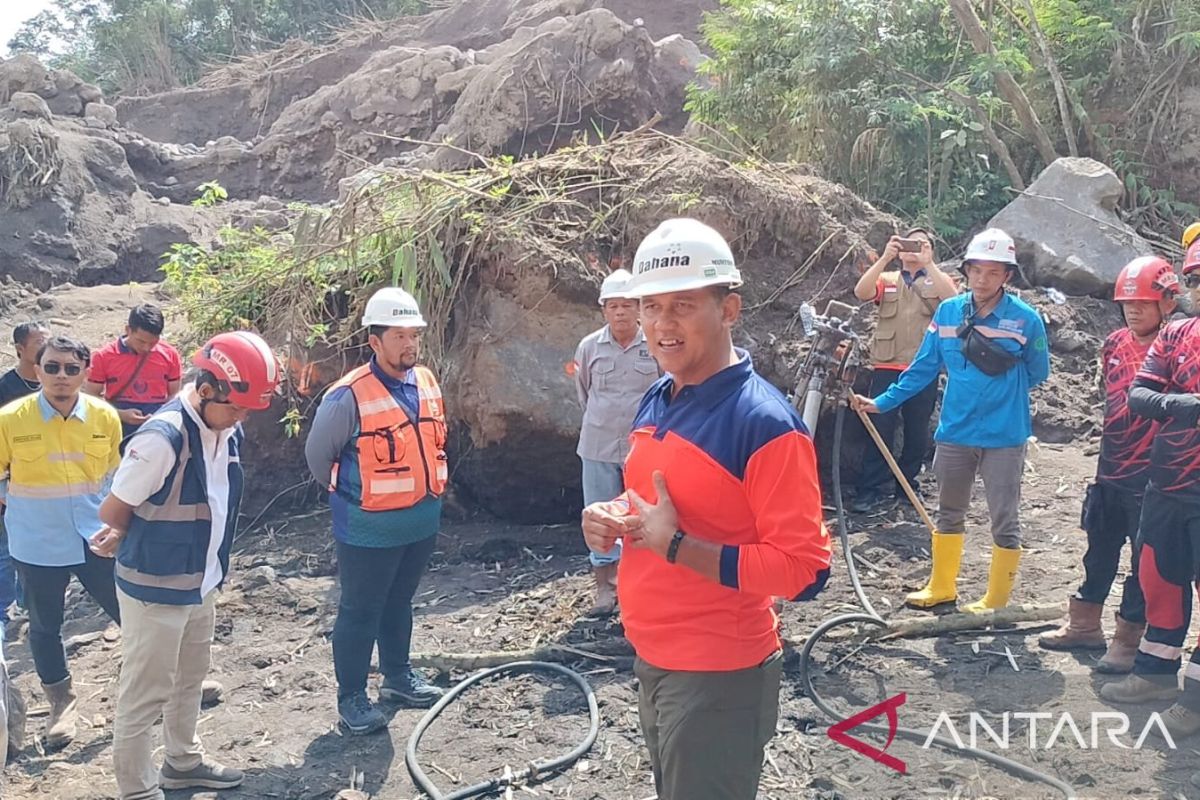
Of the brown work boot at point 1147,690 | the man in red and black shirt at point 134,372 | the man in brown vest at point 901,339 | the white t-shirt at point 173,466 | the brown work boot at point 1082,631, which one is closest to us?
the white t-shirt at point 173,466

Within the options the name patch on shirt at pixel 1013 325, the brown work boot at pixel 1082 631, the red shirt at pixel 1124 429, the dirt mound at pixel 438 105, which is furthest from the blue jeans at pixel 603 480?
the dirt mound at pixel 438 105

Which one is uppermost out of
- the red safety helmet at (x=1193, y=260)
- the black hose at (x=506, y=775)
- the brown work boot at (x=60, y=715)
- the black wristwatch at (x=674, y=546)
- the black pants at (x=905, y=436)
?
the red safety helmet at (x=1193, y=260)

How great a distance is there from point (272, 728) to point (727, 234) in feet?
15.6

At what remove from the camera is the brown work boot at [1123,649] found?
4625mm

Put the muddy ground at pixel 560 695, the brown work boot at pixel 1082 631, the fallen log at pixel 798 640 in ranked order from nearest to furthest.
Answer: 1. the muddy ground at pixel 560 695
2. the brown work boot at pixel 1082 631
3. the fallen log at pixel 798 640

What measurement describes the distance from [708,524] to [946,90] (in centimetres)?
949

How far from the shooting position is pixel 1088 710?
436 centimetres

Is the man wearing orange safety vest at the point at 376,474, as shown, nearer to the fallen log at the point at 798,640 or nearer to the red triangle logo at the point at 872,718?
the fallen log at the point at 798,640

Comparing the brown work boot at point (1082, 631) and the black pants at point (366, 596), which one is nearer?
the black pants at point (366, 596)

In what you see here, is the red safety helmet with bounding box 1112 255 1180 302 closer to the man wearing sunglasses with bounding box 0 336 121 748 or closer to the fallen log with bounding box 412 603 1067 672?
the fallen log with bounding box 412 603 1067 672

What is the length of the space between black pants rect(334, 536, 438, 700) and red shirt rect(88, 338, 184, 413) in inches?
107

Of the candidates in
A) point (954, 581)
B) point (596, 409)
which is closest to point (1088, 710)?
point (954, 581)

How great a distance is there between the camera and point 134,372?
6.48 m

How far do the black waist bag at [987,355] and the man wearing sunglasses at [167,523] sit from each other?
3414 mm
